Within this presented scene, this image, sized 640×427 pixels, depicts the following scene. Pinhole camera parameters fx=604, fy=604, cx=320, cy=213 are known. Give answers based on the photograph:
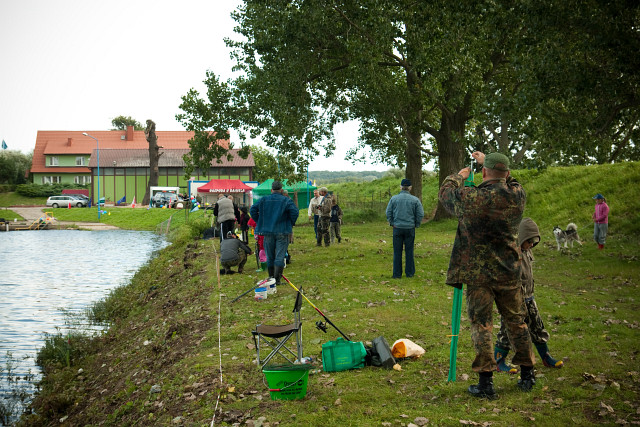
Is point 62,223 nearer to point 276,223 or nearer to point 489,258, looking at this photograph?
point 276,223

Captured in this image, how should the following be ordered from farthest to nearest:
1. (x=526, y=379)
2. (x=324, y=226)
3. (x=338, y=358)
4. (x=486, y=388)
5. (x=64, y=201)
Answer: (x=64, y=201), (x=324, y=226), (x=338, y=358), (x=526, y=379), (x=486, y=388)

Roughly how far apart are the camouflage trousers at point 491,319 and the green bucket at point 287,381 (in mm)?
1807

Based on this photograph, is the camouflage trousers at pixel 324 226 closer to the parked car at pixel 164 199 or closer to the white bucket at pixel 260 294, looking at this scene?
the white bucket at pixel 260 294

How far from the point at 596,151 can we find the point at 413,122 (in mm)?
13154

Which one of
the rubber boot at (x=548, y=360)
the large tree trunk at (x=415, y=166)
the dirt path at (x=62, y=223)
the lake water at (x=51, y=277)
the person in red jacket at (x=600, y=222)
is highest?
the large tree trunk at (x=415, y=166)

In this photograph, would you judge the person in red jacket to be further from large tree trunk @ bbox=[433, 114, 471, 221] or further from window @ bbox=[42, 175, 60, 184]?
window @ bbox=[42, 175, 60, 184]

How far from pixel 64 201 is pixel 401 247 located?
201 feet

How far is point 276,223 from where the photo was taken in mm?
13148

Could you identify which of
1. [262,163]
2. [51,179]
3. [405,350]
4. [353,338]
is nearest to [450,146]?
[353,338]

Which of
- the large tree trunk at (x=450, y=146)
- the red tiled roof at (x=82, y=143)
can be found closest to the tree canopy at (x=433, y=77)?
the large tree trunk at (x=450, y=146)

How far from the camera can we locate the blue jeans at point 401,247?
14109 mm

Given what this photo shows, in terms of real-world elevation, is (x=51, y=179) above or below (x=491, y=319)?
above

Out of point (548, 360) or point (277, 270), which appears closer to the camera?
point (548, 360)

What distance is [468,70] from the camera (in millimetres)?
19641
